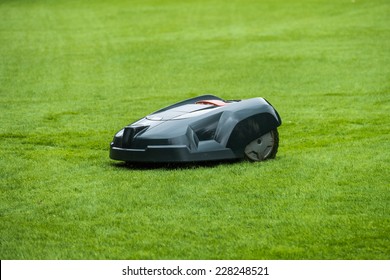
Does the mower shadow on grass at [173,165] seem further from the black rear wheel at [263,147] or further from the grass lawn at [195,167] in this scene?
the black rear wheel at [263,147]

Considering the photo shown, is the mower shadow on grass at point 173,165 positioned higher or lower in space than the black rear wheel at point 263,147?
lower

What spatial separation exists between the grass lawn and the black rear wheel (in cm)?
18

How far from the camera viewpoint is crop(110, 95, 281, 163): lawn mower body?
9.31m

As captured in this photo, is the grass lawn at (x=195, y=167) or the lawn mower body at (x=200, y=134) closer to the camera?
the grass lawn at (x=195, y=167)

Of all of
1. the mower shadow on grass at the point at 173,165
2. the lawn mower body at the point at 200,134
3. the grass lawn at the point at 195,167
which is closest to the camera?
the grass lawn at the point at 195,167

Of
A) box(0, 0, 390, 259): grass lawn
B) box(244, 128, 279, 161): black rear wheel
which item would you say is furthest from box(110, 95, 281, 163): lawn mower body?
box(0, 0, 390, 259): grass lawn

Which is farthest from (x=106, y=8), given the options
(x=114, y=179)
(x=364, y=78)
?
(x=114, y=179)

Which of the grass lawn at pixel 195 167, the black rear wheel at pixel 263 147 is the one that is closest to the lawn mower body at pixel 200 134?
the black rear wheel at pixel 263 147

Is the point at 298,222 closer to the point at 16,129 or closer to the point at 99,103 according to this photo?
the point at 16,129

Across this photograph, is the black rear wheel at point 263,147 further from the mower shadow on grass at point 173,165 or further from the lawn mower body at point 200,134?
the mower shadow on grass at point 173,165

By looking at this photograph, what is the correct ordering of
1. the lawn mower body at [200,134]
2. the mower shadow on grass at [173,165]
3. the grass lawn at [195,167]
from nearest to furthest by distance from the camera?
the grass lawn at [195,167]
the lawn mower body at [200,134]
the mower shadow on grass at [173,165]

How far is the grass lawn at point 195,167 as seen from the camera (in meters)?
7.07

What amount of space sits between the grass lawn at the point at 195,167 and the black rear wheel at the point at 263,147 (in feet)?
0.58
